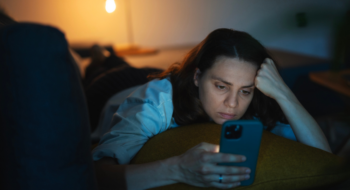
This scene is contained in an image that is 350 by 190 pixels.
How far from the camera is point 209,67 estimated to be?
0.82m

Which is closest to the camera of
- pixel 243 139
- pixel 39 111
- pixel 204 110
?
pixel 39 111

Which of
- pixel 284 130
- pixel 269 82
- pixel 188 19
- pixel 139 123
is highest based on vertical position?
pixel 188 19

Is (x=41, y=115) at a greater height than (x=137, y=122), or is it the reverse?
(x=41, y=115)

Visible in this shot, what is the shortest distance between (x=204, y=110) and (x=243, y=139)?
378mm

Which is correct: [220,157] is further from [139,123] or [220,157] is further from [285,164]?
[139,123]

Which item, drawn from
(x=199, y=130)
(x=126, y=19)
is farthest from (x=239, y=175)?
(x=126, y=19)

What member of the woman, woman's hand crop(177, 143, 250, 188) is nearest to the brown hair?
the woman

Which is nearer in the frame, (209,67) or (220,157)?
(220,157)

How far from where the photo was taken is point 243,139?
50 centimetres

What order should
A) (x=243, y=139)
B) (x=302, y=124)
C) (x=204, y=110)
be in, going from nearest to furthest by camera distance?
(x=243, y=139) → (x=302, y=124) → (x=204, y=110)

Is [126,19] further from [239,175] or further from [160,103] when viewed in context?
[239,175]

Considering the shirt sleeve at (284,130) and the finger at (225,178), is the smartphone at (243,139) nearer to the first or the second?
the finger at (225,178)

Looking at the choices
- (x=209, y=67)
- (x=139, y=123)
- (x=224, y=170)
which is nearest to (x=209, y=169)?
(x=224, y=170)

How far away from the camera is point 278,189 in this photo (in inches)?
21.5
